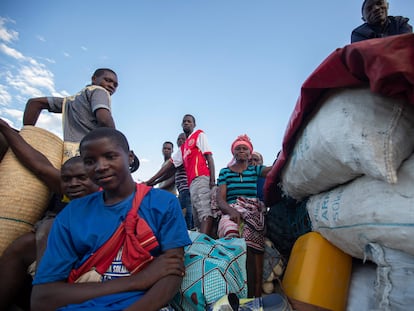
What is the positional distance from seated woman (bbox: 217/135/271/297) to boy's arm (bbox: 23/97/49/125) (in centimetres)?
180

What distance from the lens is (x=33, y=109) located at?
259 cm

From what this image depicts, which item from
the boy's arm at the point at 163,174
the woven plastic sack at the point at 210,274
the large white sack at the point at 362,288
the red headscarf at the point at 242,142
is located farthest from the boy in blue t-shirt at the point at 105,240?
the boy's arm at the point at 163,174

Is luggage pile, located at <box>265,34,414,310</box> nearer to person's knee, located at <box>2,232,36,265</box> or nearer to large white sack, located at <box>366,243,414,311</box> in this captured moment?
large white sack, located at <box>366,243,414,311</box>

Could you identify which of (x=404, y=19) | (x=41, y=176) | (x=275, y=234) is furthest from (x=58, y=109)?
(x=404, y=19)

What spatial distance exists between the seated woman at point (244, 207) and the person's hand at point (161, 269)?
811 mm

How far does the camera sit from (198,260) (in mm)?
1552

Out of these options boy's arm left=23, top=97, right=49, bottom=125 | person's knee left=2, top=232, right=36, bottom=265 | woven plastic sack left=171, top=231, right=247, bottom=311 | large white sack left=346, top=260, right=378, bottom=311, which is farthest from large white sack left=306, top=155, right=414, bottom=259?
boy's arm left=23, top=97, right=49, bottom=125

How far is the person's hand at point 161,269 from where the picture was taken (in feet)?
4.14

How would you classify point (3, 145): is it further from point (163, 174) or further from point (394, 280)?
point (163, 174)

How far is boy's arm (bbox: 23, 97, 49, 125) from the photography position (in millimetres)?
2557

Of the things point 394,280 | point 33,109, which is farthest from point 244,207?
point 33,109

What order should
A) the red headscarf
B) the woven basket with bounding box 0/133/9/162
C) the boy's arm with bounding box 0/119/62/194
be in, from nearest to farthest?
the boy's arm with bounding box 0/119/62/194, the woven basket with bounding box 0/133/9/162, the red headscarf

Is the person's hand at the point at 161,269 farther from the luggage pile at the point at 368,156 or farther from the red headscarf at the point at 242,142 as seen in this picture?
the red headscarf at the point at 242,142

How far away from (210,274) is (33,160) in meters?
1.44
